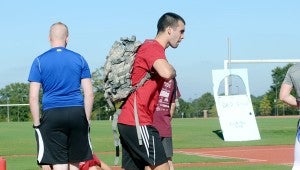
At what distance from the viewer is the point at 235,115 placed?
28953mm

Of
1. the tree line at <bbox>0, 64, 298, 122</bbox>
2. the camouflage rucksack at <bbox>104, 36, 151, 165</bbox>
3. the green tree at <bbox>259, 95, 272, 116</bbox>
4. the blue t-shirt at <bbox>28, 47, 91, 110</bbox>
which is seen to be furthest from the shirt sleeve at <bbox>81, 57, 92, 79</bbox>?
the green tree at <bbox>259, 95, 272, 116</bbox>

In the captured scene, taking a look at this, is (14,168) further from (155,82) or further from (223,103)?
(223,103)

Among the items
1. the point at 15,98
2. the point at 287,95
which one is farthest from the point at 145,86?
the point at 15,98

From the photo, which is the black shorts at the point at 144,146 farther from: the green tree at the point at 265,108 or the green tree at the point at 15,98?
the green tree at the point at 15,98

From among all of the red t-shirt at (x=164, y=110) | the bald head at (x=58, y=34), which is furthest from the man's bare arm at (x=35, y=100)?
the red t-shirt at (x=164, y=110)

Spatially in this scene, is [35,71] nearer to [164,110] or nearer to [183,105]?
[164,110]

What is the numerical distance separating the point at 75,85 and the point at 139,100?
1.02 m

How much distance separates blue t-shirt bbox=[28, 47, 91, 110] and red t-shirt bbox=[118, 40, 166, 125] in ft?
2.80

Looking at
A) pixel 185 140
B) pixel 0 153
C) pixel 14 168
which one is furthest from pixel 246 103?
pixel 14 168

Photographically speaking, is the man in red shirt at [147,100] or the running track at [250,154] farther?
the running track at [250,154]

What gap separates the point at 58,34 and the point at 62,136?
3.79ft

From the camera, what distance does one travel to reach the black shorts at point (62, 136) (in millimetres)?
8906

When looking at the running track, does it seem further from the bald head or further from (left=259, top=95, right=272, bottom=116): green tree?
(left=259, top=95, right=272, bottom=116): green tree

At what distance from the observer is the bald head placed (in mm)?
8945
